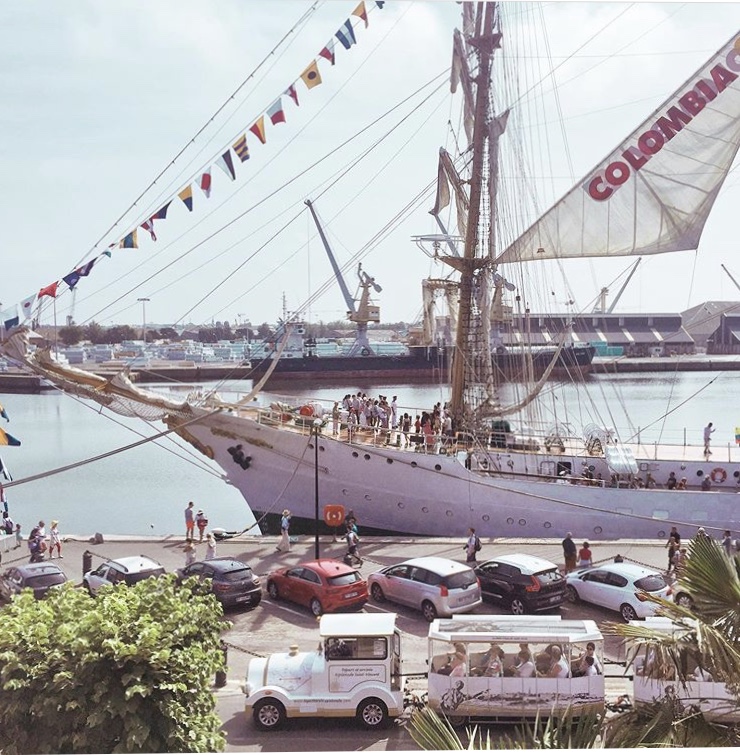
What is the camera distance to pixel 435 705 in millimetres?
8578

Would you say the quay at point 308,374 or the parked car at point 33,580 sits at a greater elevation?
the quay at point 308,374

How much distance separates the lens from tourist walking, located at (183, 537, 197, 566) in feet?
49.1

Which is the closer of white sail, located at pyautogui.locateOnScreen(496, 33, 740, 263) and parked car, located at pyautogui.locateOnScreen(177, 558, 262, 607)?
parked car, located at pyautogui.locateOnScreen(177, 558, 262, 607)

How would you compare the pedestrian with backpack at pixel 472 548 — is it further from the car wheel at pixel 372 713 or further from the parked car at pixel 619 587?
the car wheel at pixel 372 713

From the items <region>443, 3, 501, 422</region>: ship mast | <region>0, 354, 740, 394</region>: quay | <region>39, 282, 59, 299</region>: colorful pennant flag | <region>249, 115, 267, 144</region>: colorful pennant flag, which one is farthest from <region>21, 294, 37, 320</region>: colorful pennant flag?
<region>0, 354, 740, 394</region>: quay

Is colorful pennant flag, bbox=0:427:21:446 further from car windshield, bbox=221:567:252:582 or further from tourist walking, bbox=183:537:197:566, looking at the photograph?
car windshield, bbox=221:567:252:582

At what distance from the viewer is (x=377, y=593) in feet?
42.1

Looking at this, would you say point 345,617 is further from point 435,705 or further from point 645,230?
point 645,230

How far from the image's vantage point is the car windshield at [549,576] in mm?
A: 12047

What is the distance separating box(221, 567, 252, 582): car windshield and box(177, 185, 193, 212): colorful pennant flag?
6877 mm

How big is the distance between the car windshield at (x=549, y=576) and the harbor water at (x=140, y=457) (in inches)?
261

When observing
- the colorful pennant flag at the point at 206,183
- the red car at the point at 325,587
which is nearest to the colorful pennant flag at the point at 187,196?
the colorful pennant flag at the point at 206,183

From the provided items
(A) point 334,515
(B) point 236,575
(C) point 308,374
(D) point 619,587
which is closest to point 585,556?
(D) point 619,587

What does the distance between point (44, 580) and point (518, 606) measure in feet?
22.4
